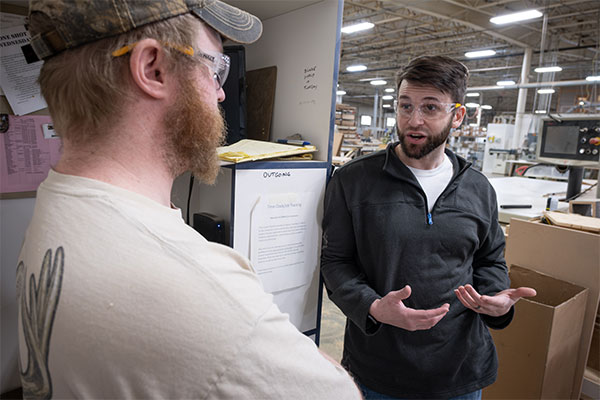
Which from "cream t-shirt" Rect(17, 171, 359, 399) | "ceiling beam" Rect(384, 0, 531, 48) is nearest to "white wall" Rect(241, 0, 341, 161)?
"cream t-shirt" Rect(17, 171, 359, 399)

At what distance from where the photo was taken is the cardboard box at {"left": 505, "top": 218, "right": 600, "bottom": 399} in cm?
172

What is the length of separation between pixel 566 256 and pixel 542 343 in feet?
1.51

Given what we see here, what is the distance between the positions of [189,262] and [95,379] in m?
0.15

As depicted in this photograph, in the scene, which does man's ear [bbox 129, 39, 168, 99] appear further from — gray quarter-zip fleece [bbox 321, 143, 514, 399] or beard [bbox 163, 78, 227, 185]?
gray quarter-zip fleece [bbox 321, 143, 514, 399]

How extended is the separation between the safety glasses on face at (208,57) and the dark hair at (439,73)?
0.81 m

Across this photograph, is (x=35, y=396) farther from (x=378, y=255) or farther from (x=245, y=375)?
(x=378, y=255)

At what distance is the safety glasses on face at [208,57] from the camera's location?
0.51 metres

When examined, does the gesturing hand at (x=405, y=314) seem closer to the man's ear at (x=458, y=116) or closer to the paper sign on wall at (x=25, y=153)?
the man's ear at (x=458, y=116)

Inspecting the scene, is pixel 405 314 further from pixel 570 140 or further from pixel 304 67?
pixel 570 140

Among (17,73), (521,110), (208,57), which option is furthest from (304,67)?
(521,110)

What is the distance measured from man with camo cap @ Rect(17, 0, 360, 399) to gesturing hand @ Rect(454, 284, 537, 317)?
0.67m

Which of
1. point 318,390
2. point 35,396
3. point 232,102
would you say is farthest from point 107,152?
point 232,102

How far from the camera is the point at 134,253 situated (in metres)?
0.42

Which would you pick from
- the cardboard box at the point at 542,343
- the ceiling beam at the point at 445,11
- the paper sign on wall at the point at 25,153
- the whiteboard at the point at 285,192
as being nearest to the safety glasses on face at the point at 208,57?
the whiteboard at the point at 285,192
